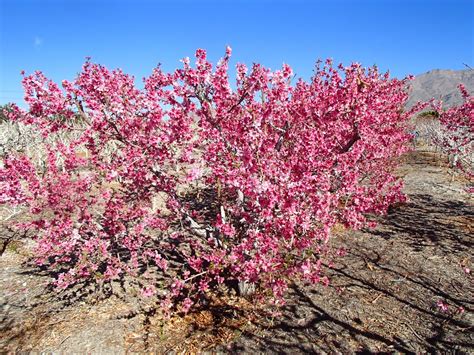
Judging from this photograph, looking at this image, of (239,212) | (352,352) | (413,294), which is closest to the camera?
(352,352)

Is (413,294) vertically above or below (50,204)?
below

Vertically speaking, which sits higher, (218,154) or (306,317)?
(218,154)

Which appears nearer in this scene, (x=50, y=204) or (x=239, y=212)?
(x=239, y=212)

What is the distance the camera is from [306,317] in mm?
5602

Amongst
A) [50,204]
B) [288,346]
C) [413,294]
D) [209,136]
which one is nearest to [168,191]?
[209,136]

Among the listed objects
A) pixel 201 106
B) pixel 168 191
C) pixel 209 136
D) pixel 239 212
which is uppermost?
pixel 201 106

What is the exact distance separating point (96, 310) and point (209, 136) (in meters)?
4.02

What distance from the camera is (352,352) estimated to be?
15.7 ft

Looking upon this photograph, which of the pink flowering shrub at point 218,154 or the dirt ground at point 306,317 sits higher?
the pink flowering shrub at point 218,154

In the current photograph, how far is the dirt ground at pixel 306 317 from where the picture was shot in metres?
5.03

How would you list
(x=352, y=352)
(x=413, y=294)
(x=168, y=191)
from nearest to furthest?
(x=352, y=352) < (x=168, y=191) < (x=413, y=294)

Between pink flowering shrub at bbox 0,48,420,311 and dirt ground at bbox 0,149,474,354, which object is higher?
pink flowering shrub at bbox 0,48,420,311

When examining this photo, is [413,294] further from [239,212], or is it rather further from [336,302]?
[239,212]

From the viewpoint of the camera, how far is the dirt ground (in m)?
5.03
